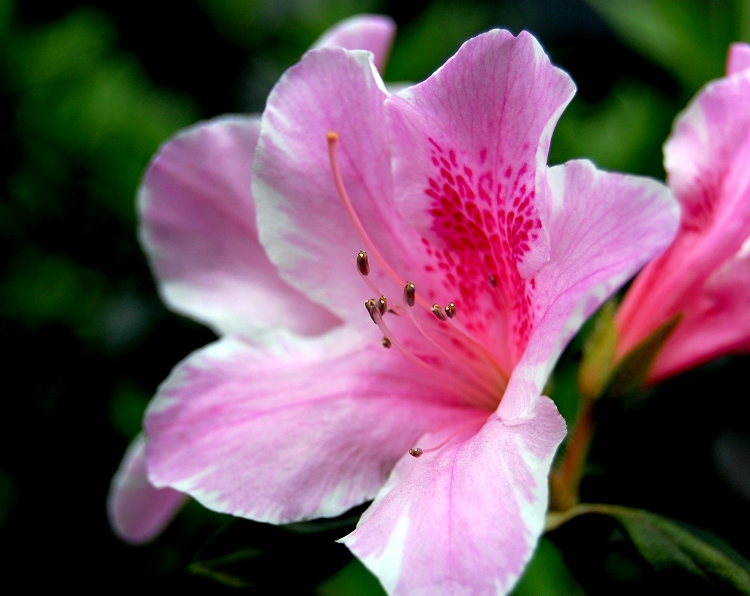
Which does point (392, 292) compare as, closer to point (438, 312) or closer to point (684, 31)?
point (438, 312)

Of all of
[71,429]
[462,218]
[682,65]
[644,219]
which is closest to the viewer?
[644,219]

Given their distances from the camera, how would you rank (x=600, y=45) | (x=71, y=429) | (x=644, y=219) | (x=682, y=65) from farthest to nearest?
(x=600, y=45) → (x=71, y=429) → (x=682, y=65) → (x=644, y=219)

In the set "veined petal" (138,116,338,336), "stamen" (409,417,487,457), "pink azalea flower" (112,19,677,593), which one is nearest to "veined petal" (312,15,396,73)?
"pink azalea flower" (112,19,677,593)

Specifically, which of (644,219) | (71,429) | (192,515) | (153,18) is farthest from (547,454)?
(153,18)

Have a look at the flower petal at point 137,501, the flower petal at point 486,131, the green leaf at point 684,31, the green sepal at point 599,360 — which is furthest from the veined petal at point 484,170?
the green leaf at point 684,31

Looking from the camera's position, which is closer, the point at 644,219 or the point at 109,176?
the point at 644,219

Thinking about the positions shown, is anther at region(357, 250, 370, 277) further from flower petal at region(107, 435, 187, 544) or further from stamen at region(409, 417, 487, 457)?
flower petal at region(107, 435, 187, 544)

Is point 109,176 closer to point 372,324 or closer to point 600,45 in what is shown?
point 372,324
